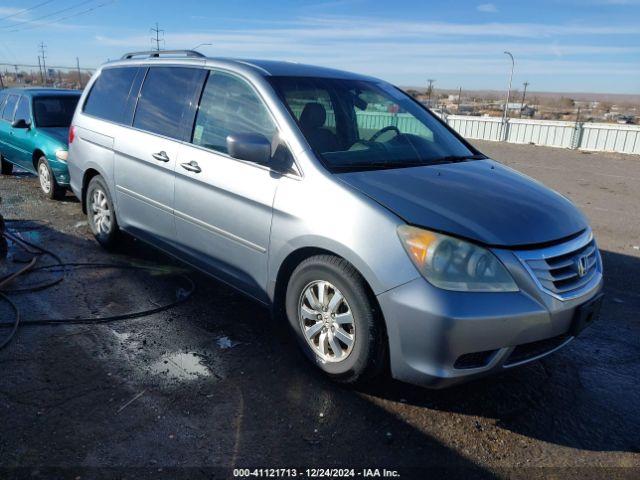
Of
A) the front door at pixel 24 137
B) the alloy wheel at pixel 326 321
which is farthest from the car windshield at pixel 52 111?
the alloy wheel at pixel 326 321

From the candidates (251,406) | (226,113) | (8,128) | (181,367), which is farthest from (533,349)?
(8,128)

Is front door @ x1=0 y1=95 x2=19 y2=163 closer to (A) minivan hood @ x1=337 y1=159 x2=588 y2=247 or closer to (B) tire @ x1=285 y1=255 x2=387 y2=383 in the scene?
(B) tire @ x1=285 y1=255 x2=387 y2=383

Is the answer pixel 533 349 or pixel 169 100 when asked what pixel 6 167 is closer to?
pixel 169 100

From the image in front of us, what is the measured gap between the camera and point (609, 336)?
13.3ft

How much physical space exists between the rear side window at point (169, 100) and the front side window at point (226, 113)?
137 millimetres

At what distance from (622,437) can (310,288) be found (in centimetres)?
192

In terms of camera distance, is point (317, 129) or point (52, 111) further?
point (52, 111)

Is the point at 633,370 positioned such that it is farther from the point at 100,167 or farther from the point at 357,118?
the point at 100,167

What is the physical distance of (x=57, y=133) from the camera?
26.1 ft

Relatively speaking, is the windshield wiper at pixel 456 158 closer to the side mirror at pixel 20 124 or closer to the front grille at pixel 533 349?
the front grille at pixel 533 349

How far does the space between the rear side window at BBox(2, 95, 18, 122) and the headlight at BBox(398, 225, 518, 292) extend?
8.76m

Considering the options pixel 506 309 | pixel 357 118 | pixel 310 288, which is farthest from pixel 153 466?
pixel 357 118

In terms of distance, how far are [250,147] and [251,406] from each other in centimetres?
156

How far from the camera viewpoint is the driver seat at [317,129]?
340cm
